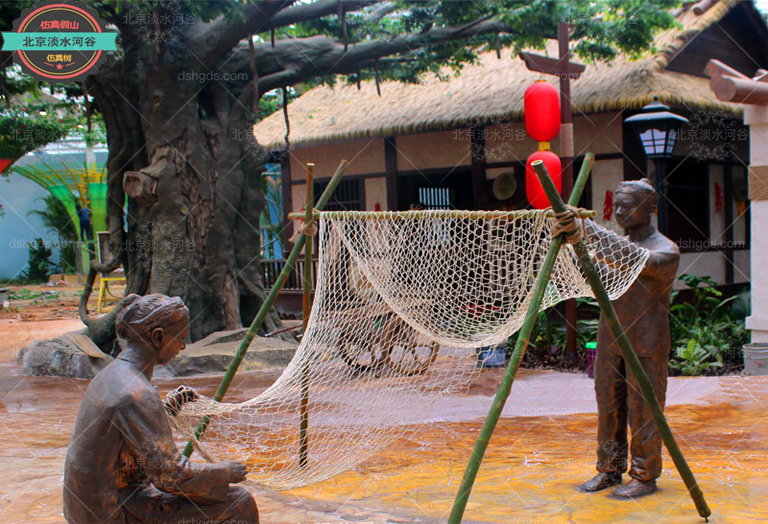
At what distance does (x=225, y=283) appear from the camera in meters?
8.41

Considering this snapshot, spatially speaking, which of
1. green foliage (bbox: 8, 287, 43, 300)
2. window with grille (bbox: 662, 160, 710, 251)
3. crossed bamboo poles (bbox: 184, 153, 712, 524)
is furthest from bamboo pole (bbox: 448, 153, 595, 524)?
green foliage (bbox: 8, 287, 43, 300)

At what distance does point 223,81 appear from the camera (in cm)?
843

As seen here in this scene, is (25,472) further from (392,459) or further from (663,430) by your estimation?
(663,430)

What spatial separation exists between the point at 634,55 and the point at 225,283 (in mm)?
5402

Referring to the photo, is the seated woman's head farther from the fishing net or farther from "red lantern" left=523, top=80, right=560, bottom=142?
"red lantern" left=523, top=80, right=560, bottom=142

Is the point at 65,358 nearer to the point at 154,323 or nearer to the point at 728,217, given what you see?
the point at 154,323

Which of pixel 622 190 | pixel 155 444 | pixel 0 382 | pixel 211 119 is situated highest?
pixel 211 119

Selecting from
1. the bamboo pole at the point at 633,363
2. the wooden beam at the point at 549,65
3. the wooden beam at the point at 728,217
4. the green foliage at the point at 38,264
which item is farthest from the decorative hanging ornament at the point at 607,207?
the green foliage at the point at 38,264

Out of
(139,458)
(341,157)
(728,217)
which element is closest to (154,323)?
(139,458)

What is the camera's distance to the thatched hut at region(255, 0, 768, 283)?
328 inches

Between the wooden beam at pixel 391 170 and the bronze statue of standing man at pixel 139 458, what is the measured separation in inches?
327

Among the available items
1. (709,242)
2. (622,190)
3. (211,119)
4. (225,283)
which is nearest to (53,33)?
(211,119)

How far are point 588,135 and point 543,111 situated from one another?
1942mm

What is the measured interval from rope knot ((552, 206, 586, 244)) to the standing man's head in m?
0.77
